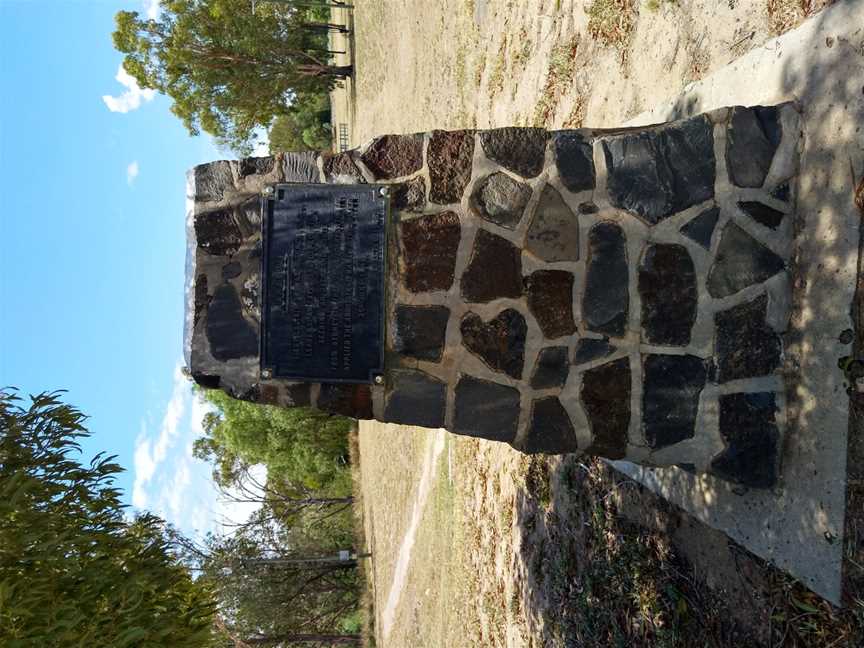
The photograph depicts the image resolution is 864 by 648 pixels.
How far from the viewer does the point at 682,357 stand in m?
3.43

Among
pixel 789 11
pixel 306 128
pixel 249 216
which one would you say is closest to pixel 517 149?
pixel 249 216

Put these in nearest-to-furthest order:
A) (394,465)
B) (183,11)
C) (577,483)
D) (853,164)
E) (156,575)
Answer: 1. (853,164)
2. (156,575)
3. (577,483)
4. (394,465)
5. (183,11)

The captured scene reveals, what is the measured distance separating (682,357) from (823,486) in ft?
2.58

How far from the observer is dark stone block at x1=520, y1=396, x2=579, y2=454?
344 cm

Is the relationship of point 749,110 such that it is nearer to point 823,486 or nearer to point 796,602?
point 823,486

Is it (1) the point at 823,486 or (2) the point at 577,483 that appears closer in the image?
(1) the point at 823,486

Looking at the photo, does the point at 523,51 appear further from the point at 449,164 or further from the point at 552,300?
the point at 552,300

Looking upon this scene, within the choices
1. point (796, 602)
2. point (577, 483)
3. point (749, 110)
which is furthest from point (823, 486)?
point (577, 483)

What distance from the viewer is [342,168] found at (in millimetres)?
3369

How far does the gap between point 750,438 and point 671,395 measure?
394 mm

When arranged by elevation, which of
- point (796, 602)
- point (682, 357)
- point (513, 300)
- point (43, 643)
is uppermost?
point (513, 300)

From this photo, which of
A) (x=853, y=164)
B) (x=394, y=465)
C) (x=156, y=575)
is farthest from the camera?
(x=394, y=465)

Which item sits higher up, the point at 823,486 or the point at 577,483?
the point at 823,486

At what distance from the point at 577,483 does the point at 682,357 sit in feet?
7.62
